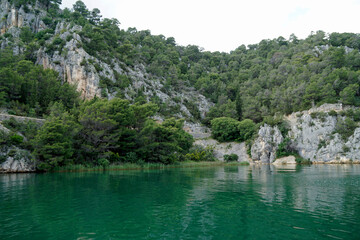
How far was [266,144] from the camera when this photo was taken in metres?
62.7

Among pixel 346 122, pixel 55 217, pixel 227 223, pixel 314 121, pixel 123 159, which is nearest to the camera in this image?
pixel 227 223

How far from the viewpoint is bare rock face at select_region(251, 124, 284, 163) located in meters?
62.5

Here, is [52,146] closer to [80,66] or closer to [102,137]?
[102,137]

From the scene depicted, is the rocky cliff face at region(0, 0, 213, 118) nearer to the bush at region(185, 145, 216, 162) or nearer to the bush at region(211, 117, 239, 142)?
the bush at region(211, 117, 239, 142)

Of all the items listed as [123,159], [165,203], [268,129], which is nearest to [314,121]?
[268,129]

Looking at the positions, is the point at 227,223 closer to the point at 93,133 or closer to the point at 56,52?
the point at 93,133

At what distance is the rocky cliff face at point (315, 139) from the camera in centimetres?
5381

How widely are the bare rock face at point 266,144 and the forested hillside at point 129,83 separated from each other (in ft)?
13.0

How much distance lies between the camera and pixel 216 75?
110 meters

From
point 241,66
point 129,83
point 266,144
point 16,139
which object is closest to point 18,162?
point 16,139

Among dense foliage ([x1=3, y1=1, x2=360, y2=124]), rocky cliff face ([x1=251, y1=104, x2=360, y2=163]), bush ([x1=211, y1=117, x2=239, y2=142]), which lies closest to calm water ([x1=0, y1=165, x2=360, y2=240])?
rocky cliff face ([x1=251, y1=104, x2=360, y2=163])

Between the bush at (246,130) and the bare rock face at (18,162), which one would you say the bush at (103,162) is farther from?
the bush at (246,130)

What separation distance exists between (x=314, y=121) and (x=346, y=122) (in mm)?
6922

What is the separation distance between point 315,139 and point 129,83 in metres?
51.4
